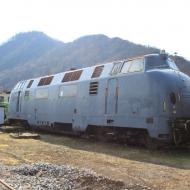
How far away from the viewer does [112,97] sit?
18.9 m

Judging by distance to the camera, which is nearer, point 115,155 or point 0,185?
point 0,185

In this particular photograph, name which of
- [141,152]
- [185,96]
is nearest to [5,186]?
[141,152]

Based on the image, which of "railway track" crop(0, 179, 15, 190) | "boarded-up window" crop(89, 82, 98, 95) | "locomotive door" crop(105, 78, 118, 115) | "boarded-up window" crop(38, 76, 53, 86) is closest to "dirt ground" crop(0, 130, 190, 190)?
"locomotive door" crop(105, 78, 118, 115)

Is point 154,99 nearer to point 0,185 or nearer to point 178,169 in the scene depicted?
point 178,169

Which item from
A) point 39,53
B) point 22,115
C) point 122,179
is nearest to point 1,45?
point 39,53

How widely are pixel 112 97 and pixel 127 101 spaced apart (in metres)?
1.13

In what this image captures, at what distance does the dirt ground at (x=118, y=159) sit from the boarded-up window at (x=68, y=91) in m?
2.62

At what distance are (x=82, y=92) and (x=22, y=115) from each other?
9172mm

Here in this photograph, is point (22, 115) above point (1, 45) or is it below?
below

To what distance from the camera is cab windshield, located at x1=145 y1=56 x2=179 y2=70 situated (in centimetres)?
1752

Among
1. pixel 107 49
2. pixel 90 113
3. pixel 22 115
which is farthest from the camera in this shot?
pixel 107 49

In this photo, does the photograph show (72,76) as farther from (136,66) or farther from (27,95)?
(27,95)

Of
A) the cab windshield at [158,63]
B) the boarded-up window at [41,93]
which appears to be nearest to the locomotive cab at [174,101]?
the cab windshield at [158,63]

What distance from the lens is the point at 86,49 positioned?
113m
